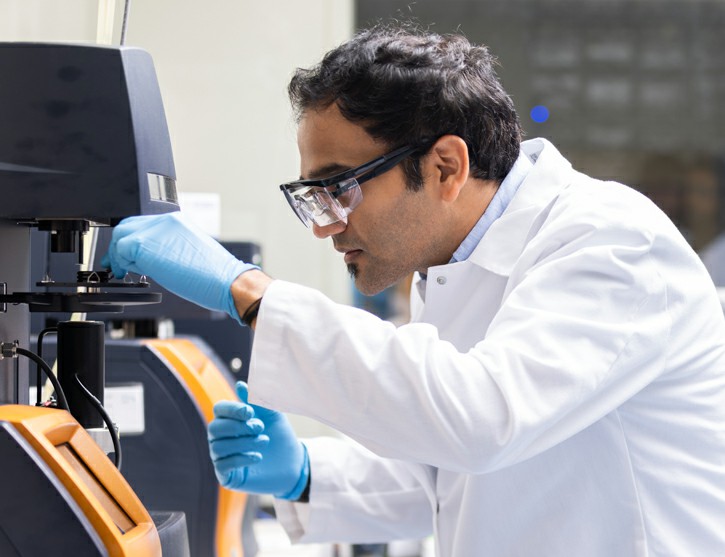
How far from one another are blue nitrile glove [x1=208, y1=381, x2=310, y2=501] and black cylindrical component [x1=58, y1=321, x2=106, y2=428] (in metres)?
0.32

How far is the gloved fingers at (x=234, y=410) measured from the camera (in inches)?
52.7

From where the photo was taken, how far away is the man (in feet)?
3.38

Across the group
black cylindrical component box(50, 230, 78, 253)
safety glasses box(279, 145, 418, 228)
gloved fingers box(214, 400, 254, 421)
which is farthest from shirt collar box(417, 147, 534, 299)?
black cylindrical component box(50, 230, 78, 253)

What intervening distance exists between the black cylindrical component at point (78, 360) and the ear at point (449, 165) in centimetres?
51

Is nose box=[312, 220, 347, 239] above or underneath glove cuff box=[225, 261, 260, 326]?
above

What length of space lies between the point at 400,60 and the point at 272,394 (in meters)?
0.51

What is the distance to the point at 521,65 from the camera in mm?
3836

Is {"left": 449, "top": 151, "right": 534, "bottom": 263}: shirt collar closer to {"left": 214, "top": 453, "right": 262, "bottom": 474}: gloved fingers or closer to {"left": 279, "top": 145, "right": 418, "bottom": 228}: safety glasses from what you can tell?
{"left": 279, "top": 145, "right": 418, "bottom": 228}: safety glasses

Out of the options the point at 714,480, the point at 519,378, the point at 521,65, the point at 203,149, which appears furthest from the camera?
the point at 521,65

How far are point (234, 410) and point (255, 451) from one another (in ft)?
0.31

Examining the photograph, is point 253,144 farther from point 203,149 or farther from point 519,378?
point 519,378

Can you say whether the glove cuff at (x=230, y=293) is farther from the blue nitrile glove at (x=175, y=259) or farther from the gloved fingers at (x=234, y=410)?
the gloved fingers at (x=234, y=410)

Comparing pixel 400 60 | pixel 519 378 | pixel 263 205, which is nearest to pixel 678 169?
pixel 263 205

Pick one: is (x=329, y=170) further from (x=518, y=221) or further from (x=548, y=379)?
(x=548, y=379)
